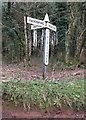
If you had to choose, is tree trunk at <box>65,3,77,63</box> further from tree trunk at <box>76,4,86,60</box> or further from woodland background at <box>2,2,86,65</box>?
tree trunk at <box>76,4,86,60</box>

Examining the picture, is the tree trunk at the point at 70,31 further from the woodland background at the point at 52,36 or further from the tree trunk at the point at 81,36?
the tree trunk at the point at 81,36

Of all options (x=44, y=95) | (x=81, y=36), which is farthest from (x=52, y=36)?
(x=44, y=95)

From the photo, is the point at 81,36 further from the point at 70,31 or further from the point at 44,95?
the point at 44,95

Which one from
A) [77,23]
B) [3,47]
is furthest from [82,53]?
[3,47]

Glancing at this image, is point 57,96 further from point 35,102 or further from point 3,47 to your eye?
point 3,47

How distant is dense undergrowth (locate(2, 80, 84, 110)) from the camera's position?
316 centimetres

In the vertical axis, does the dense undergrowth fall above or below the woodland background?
below

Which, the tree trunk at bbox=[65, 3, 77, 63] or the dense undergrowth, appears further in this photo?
the tree trunk at bbox=[65, 3, 77, 63]

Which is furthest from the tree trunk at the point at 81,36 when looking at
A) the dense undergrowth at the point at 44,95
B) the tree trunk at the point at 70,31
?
the dense undergrowth at the point at 44,95

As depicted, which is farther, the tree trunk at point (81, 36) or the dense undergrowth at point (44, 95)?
the tree trunk at point (81, 36)

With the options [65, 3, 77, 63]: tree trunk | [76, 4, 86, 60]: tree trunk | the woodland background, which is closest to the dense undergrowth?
the woodland background

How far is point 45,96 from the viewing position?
3.23m

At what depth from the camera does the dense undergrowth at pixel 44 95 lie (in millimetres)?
3164

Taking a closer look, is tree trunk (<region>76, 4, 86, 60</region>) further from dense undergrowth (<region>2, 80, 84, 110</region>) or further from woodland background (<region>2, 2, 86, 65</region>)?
dense undergrowth (<region>2, 80, 84, 110</region>)
